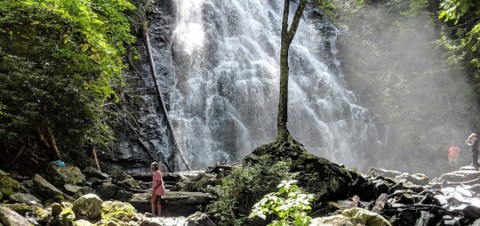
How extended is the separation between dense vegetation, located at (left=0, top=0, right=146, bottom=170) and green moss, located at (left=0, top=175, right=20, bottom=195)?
1234 mm

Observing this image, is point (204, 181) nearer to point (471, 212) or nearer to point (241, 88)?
point (471, 212)

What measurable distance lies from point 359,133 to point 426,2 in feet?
36.5

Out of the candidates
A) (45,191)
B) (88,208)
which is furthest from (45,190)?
(88,208)

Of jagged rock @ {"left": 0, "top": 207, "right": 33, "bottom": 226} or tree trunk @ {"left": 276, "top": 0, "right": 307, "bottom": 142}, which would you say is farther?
tree trunk @ {"left": 276, "top": 0, "right": 307, "bottom": 142}

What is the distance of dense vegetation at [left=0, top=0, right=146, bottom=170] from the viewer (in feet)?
34.3

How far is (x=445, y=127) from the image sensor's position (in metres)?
26.0

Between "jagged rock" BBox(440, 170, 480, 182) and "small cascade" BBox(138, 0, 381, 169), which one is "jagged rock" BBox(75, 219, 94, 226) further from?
"jagged rock" BBox(440, 170, 480, 182)

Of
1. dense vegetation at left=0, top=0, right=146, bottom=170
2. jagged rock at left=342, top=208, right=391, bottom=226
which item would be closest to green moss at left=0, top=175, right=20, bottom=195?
dense vegetation at left=0, top=0, right=146, bottom=170

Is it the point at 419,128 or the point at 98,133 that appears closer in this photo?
the point at 98,133

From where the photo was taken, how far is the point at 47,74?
11.5 metres

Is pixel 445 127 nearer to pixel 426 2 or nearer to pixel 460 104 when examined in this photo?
pixel 460 104

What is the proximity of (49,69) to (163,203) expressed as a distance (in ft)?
18.1

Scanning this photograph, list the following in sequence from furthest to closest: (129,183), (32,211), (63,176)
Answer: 1. (129,183)
2. (63,176)
3. (32,211)

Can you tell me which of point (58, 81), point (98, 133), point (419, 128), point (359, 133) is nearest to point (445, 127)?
point (419, 128)
